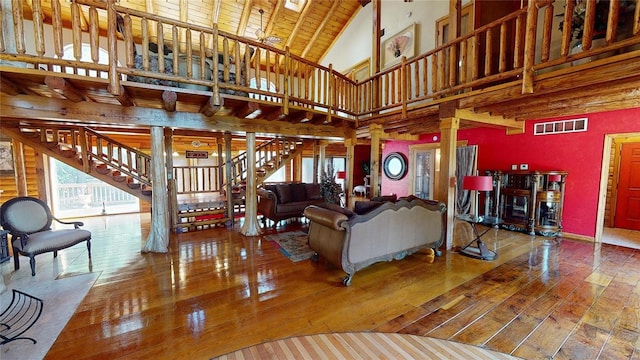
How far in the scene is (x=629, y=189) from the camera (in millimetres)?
5332

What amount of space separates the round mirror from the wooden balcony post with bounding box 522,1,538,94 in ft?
16.5

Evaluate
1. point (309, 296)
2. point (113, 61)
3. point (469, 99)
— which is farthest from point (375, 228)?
point (113, 61)

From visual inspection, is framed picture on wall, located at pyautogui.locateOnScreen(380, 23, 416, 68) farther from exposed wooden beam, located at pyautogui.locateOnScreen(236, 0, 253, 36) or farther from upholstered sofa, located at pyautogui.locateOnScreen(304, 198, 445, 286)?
upholstered sofa, located at pyautogui.locateOnScreen(304, 198, 445, 286)

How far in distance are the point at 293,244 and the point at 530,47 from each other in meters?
4.20

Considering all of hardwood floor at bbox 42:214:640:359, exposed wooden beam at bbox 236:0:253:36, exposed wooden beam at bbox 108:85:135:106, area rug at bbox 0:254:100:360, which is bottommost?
hardwood floor at bbox 42:214:640:359

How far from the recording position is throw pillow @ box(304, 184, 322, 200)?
6.24m

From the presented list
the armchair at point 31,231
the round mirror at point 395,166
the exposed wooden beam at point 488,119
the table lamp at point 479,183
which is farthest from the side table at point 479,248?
the armchair at point 31,231

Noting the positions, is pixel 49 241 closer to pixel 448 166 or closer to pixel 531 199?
pixel 448 166

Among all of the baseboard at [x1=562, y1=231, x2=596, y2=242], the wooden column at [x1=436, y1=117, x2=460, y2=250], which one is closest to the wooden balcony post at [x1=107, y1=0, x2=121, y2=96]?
the wooden column at [x1=436, y1=117, x2=460, y2=250]

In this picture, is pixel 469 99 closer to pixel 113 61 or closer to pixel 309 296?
pixel 309 296

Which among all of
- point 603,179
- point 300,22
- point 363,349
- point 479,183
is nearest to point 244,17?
point 300,22

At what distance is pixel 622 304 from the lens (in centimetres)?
244

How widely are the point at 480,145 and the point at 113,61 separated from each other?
7098mm

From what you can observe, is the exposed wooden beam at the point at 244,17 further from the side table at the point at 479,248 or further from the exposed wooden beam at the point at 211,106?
the side table at the point at 479,248
